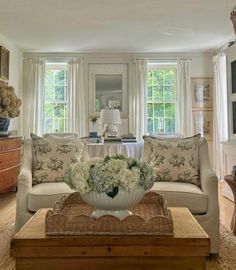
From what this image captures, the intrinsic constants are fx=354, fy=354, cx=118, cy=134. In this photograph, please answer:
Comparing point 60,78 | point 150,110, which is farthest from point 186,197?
point 60,78

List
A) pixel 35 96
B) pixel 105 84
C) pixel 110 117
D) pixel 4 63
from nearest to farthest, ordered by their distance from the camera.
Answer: pixel 110 117, pixel 4 63, pixel 35 96, pixel 105 84

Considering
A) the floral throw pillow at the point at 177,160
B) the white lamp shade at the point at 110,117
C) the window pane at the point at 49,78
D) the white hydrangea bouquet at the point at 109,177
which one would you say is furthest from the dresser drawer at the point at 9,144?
the white hydrangea bouquet at the point at 109,177

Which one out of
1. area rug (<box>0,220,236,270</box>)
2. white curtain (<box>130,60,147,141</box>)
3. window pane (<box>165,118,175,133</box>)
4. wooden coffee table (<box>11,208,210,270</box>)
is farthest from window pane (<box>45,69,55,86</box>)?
wooden coffee table (<box>11,208,210,270</box>)

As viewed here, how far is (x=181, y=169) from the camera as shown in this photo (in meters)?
3.21

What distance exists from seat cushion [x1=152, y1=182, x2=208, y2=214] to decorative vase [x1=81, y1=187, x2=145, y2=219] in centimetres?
95

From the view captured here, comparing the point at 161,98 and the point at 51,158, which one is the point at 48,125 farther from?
the point at 51,158

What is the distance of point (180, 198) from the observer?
2.82 meters

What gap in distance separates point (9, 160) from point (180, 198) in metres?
2.88

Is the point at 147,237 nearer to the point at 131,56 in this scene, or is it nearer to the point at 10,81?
the point at 10,81

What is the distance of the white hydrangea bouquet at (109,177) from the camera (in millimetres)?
1818

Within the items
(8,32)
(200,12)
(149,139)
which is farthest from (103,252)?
(8,32)

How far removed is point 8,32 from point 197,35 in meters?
3.04

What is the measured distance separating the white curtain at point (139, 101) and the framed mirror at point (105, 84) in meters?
0.18

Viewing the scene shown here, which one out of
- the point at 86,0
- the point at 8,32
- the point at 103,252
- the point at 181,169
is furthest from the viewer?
the point at 8,32
